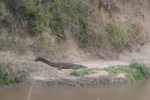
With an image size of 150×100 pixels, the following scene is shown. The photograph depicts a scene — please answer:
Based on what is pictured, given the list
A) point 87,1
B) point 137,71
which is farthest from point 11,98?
point 87,1

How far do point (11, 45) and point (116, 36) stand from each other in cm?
531

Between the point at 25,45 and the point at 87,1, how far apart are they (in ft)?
13.5

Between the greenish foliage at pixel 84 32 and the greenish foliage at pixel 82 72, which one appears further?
the greenish foliage at pixel 84 32

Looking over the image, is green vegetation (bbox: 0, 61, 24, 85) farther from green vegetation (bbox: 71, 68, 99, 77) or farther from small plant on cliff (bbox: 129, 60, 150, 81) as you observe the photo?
small plant on cliff (bbox: 129, 60, 150, 81)

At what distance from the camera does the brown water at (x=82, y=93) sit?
11.5 m

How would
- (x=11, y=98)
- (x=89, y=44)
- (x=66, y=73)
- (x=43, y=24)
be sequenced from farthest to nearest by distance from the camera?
(x=89, y=44) < (x=43, y=24) < (x=66, y=73) < (x=11, y=98)

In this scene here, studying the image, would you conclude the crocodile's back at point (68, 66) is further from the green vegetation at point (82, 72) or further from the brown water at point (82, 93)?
the brown water at point (82, 93)

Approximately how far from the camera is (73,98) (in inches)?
451

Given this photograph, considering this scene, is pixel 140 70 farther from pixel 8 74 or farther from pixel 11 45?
pixel 8 74

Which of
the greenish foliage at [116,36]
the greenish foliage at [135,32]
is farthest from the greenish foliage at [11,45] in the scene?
the greenish foliage at [135,32]

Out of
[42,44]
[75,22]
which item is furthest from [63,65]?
[75,22]

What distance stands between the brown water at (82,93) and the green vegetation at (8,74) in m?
0.46

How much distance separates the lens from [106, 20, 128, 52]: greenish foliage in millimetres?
18203

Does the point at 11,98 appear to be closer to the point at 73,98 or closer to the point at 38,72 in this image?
the point at 73,98
